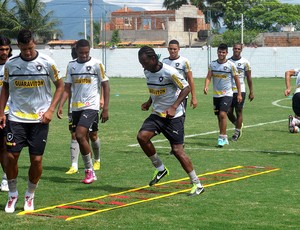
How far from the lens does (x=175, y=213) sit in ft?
32.4

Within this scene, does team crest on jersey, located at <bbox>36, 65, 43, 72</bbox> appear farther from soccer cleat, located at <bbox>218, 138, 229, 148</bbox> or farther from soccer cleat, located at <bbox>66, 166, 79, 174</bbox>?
soccer cleat, located at <bbox>218, 138, 229, 148</bbox>

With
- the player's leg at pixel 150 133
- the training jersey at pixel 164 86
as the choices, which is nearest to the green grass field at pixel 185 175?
the player's leg at pixel 150 133

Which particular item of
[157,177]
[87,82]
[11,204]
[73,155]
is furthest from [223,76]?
[11,204]

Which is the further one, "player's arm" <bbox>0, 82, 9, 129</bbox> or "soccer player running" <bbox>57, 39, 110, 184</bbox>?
"soccer player running" <bbox>57, 39, 110, 184</bbox>

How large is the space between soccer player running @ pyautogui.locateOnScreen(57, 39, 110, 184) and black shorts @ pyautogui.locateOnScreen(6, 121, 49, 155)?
2.33m

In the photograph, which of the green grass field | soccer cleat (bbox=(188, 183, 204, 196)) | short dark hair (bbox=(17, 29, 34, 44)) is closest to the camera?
the green grass field

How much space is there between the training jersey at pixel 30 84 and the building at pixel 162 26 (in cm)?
8792

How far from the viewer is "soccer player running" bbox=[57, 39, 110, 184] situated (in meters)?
12.6

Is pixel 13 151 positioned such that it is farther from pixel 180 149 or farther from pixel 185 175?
pixel 185 175

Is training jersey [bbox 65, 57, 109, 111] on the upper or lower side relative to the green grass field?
upper

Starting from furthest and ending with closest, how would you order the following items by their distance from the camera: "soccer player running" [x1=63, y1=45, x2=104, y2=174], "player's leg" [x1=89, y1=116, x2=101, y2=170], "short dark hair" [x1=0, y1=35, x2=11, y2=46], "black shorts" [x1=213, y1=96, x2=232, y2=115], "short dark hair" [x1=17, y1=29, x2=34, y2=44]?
"black shorts" [x1=213, y1=96, x2=232, y2=115]
"player's leg" [x1=89, y1=116, x2=101, y2=170]
"soccer player running" [x1=63, y1=45, x2=104, y2=174]
"short dark hair" [x1=0, y1=35, x2=11, y2=46]
"short dark hair" [x1=17, y1=29, x2=34, y2=44]

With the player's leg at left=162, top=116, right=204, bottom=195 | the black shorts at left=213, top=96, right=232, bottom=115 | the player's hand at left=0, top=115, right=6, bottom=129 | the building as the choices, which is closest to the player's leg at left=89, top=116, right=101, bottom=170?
the player's leg at left=162, top=116, right=204, bottom=195

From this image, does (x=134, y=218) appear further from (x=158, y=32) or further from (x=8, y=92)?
(x=158, y=32)

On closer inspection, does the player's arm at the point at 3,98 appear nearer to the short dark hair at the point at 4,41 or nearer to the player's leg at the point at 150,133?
the short dark hair at the point at 4,41
